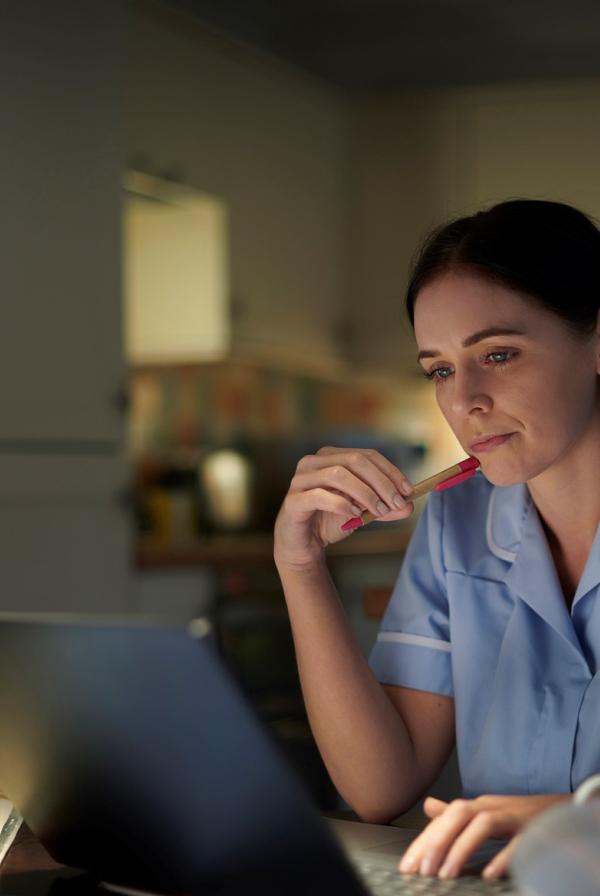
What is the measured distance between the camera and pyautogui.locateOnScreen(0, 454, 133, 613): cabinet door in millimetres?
2809

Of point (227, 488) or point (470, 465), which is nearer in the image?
point (470, 465)

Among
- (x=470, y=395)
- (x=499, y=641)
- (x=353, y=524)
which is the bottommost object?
(x=499, y=641)

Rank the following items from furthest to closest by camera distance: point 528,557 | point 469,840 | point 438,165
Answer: point 438,165 → point 528,557 → point 469,840

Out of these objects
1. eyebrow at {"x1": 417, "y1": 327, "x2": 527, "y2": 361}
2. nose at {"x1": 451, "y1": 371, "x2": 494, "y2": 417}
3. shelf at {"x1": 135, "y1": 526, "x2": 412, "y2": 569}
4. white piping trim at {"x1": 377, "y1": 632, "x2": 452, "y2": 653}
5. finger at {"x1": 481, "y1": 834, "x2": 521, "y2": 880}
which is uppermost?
eyebrow at {"x1": 417, "y1": 327, "x2": 527, "y2": 361}

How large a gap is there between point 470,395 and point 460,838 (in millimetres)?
531

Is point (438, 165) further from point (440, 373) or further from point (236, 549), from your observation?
point (440, 373)

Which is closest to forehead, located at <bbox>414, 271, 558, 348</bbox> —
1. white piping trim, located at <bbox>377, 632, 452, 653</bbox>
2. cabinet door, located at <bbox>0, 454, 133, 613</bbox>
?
white piping trim, located at <bbox>377, 632, 452, 653</bbox>

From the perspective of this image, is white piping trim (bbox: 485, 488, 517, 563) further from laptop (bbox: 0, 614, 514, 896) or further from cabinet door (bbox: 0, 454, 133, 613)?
cabinet door (bbox: 0, 454, 133, 613)

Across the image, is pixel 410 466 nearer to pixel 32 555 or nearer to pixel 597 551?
pixel 32 555

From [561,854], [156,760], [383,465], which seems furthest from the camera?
[383,465]

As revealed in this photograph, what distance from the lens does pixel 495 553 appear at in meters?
1.41

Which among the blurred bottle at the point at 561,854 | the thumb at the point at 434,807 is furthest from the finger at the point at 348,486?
the blurred bottle at the point at 561,854

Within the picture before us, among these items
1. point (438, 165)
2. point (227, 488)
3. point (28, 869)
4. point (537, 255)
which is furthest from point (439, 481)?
point (438, 165)

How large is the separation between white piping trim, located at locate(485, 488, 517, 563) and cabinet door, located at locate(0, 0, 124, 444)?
162 centimetres
